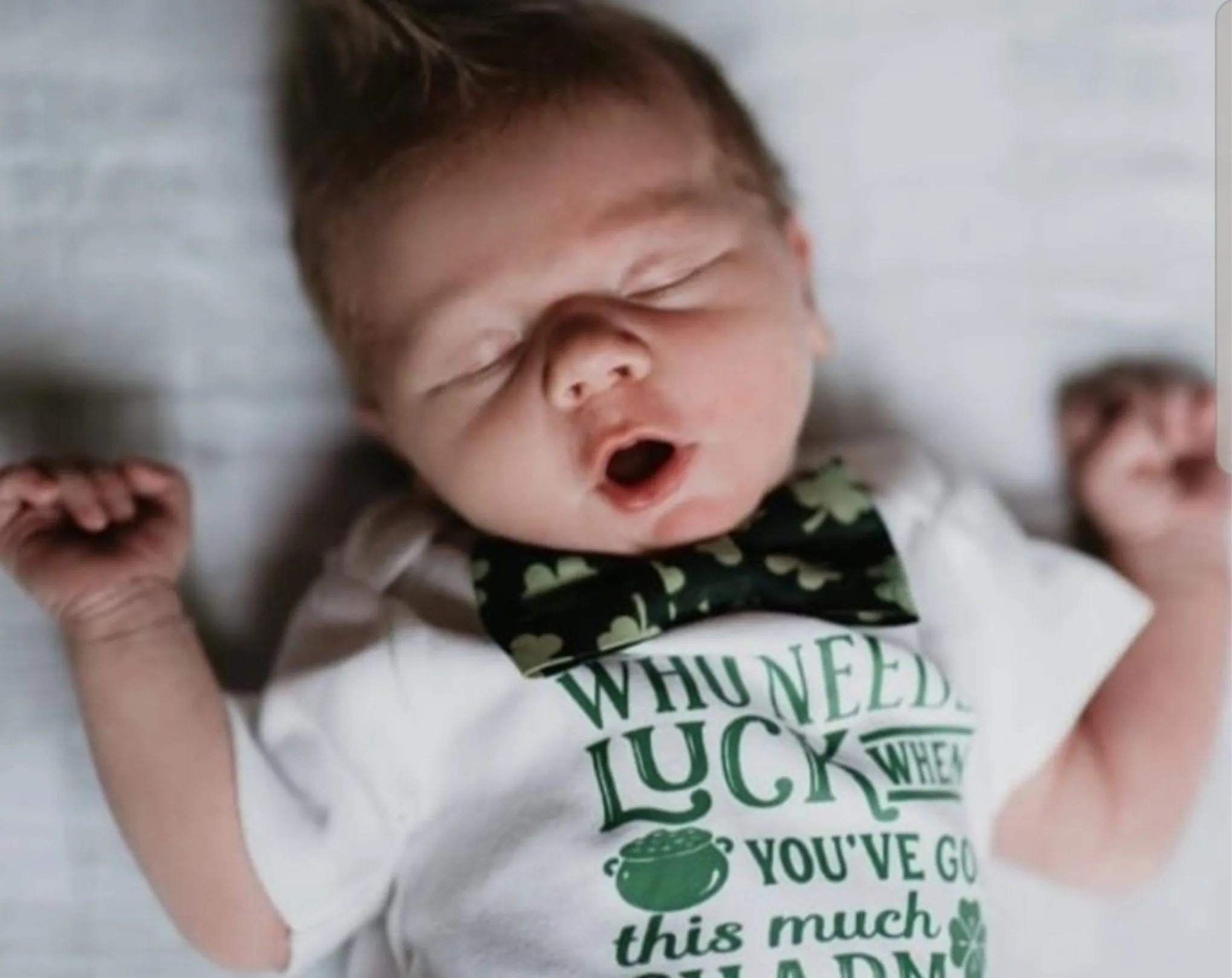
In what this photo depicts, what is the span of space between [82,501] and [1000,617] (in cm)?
50

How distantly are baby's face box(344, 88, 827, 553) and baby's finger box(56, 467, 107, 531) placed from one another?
0.53 ft

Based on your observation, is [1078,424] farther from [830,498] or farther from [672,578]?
[672,578]

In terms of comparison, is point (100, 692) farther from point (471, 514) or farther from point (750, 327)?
point (750, 327)

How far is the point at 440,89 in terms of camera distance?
103cm

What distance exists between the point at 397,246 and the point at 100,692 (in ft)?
0.88

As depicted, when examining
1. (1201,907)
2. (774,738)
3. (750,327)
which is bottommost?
(1201,907)

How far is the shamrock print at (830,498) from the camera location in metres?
1.09

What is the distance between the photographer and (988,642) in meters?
1.11

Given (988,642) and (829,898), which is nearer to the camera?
(829,898)

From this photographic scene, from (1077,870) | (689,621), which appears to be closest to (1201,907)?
(1077,870)

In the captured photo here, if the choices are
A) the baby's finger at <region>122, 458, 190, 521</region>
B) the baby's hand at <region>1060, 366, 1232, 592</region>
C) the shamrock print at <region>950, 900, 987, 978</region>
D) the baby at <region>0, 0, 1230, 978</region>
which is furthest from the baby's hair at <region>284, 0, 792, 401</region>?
the shamrock print at <region>950, 900, 987, 978</region>

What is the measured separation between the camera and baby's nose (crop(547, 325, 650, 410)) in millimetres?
974

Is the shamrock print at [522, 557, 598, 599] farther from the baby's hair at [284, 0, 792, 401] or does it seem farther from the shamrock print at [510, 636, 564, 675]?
the baby's hair at [284, 0, 792, 401]

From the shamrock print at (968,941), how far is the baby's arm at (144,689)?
1.13 feet
